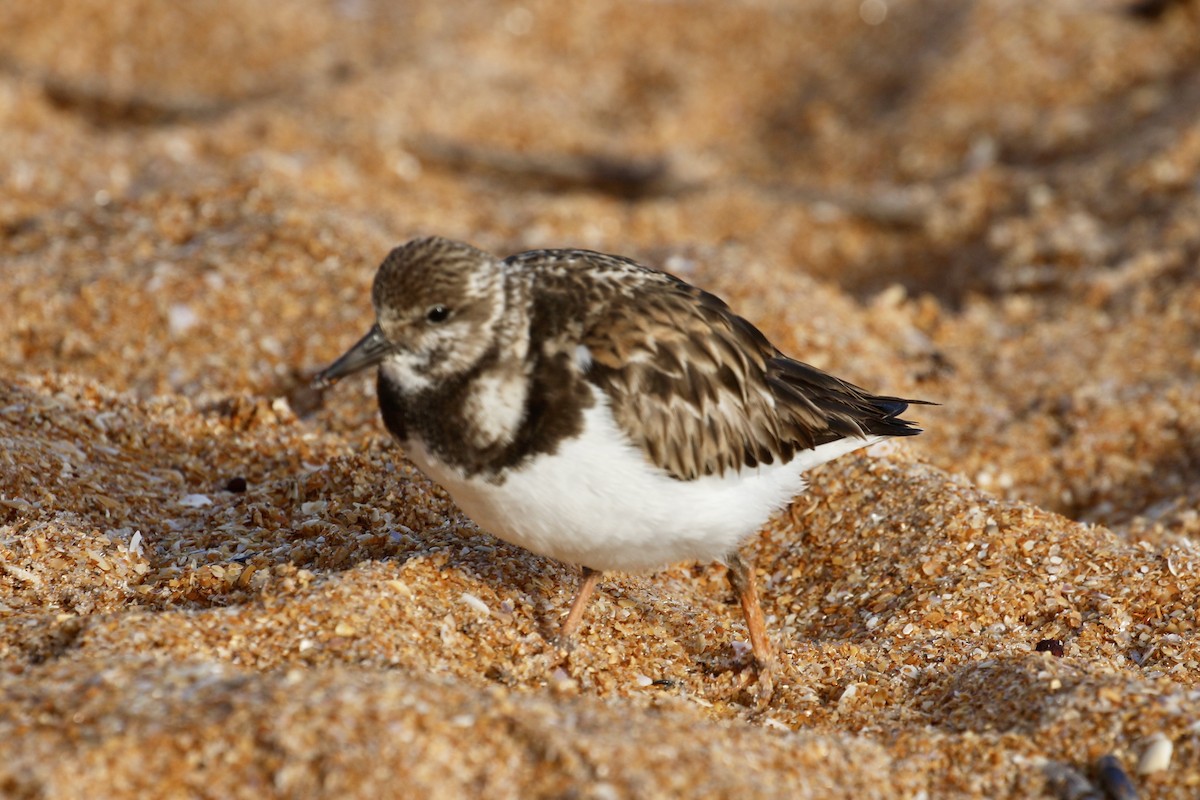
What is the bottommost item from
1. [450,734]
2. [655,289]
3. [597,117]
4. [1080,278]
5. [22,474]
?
[450,734]

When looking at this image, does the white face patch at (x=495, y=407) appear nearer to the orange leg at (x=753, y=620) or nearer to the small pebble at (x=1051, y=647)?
the orange leg at (x=753, y=620)

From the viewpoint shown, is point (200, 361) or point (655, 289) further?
point (200, 361)

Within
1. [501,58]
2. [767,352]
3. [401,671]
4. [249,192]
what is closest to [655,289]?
[767,352]

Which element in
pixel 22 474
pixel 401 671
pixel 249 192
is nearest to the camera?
pixel 401 671

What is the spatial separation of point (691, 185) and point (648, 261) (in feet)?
7.46

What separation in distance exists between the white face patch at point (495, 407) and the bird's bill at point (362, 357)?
296 mm

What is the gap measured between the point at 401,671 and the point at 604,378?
98 cm

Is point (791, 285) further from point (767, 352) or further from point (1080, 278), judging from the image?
point (767, 352)

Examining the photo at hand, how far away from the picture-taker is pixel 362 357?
3445 mm

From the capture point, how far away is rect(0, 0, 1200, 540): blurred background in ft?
19.4

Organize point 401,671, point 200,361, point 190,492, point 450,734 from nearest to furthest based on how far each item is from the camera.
Answer: 1. point 450,734
2. point 401,671
3. point 190,492
4. point 200,361

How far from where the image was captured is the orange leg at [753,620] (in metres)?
3.85

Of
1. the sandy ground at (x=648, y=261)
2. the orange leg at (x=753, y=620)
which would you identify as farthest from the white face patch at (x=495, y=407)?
the orange leg at (x=753, y=620)

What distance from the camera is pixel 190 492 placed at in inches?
181
